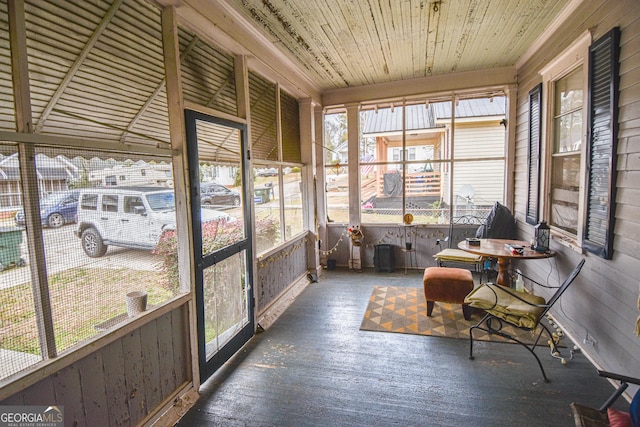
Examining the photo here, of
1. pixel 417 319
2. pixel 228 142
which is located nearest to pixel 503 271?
pixel 417 319

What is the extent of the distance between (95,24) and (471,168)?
4944 mm

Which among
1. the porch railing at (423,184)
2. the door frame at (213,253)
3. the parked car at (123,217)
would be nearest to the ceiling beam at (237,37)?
the door frame at (213,253)

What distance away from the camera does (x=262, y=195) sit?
3885 millimetres

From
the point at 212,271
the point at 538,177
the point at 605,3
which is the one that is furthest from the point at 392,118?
the point at 212,271

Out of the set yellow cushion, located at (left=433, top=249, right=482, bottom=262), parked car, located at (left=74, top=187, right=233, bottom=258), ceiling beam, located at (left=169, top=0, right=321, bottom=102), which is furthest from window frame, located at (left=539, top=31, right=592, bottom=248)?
parked car, located at (left=74, top=187, right=233, bottom=258)

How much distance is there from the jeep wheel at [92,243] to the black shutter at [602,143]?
10.9 ft

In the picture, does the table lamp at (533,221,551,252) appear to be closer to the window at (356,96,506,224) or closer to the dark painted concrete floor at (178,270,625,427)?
the dark painted concrete floor at (178,270,625,427)

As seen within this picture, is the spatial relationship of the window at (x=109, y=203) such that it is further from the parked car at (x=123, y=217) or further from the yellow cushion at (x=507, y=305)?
the yellow cushion at (x=507, y=305)

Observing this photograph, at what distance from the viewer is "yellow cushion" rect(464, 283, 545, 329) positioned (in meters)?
2.70

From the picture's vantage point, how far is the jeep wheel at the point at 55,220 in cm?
157

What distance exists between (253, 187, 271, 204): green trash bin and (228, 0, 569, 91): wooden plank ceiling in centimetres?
161

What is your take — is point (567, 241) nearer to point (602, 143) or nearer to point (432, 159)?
point (602, 143)

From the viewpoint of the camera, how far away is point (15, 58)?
1.46 m

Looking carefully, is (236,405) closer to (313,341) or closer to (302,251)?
(313,341)
